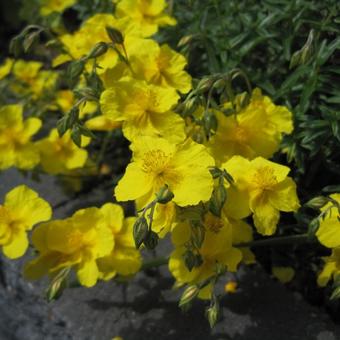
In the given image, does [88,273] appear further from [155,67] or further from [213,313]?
[155,67]

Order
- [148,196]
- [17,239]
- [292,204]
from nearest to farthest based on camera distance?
[148,196] < [292,204] < [17,239]

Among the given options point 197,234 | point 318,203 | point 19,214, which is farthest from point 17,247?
point 318,203

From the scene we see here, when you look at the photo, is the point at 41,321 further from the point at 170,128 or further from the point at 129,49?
the point at 129,49

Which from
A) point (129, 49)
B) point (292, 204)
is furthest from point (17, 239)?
point (292, 204)

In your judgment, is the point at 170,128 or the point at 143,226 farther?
the point at 170,128

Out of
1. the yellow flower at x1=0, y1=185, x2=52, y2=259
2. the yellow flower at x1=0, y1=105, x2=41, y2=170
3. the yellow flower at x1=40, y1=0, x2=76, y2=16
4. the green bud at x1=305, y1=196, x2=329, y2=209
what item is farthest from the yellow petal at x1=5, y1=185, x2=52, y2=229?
the yellow flower at x1=40, y1=0, x2=76, y2=16

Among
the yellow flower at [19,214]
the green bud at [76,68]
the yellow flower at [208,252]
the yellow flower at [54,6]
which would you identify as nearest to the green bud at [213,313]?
the yellow flower at [208,252]

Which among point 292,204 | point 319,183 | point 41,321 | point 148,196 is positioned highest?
point 148,196
